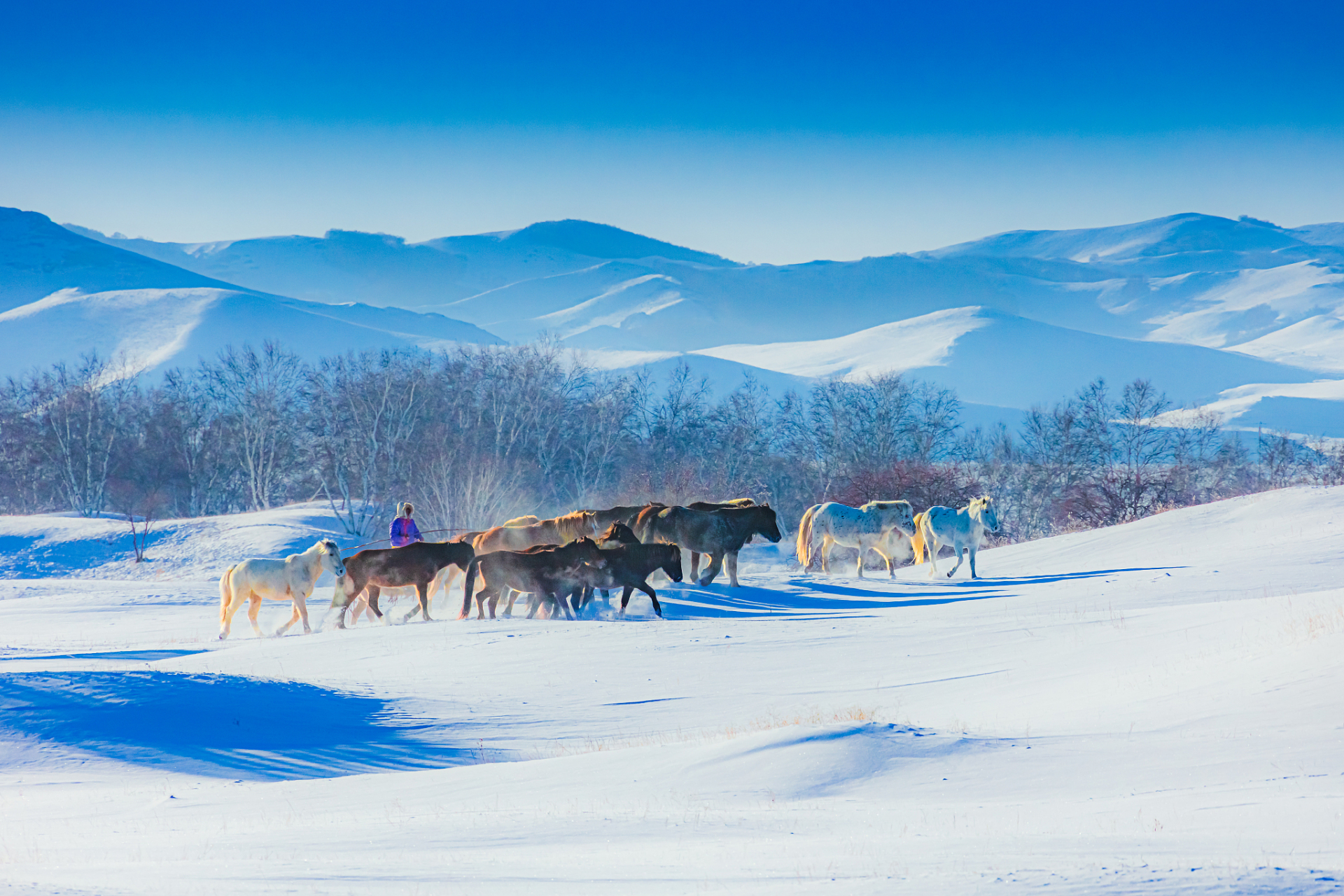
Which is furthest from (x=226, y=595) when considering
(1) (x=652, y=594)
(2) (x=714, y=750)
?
(2) (x=714, y=750)

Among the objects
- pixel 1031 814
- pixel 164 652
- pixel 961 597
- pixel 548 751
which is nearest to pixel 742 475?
pixel 961 597

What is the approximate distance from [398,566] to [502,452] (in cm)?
4268

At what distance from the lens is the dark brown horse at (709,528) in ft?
71.9

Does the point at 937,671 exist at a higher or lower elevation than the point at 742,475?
lower

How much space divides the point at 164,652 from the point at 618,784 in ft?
42.1

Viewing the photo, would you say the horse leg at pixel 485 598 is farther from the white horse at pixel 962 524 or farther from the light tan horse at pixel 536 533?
the white horse at pixel 962 524

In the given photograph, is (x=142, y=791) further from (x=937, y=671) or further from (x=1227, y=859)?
(x=937, y=671)

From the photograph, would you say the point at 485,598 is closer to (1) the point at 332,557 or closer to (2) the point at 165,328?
(1) the point at 332,557

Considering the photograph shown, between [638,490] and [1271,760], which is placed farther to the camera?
[638,490]

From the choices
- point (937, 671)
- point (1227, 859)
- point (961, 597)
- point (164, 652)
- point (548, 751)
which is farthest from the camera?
point (961, 597)

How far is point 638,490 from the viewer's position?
2212 inches

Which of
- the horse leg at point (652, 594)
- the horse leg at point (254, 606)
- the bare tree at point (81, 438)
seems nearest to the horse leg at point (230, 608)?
the horse leg at point (254, 606)

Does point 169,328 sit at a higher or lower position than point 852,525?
higher

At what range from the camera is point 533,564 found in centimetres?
1844
